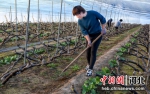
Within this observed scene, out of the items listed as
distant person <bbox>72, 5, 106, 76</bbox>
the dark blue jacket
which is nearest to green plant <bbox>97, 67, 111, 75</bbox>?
distant person <bbox>72, 5, 106, 76</bbox>

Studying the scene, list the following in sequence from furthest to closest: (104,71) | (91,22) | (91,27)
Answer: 1. (104,71)
2. (91,27)
3. (91,22)

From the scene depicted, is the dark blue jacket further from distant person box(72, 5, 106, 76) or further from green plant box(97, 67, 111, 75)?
green plant box(97, 67, 111, 75)

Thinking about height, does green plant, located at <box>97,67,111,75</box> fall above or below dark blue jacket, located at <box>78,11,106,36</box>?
below

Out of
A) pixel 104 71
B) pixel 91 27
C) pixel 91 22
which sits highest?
pixel 91 22

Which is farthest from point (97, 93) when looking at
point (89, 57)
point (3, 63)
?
point (3, 63)

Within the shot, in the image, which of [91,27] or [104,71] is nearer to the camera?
[91,27]

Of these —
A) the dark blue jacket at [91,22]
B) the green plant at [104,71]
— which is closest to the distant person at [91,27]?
the dark blue jacket at [91,22]

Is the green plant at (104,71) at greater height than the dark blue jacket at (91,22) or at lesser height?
lesser

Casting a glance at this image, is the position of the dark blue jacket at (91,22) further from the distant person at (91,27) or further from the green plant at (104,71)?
the green plant at (104,71)

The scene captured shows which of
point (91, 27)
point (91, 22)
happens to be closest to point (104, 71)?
point (91, 27)

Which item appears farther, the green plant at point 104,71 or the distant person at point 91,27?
the green plant at point 104,71

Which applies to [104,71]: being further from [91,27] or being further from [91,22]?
[91,22]

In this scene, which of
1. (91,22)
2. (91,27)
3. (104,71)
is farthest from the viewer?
(104,71)

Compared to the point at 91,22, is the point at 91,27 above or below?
below
